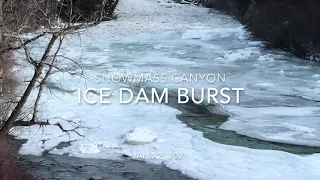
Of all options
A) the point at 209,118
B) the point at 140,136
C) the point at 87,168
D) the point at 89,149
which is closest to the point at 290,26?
the point at 209,118

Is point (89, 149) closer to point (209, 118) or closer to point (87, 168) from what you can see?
point (87, 168)

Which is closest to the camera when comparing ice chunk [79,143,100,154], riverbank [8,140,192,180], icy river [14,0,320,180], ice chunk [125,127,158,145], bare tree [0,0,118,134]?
bare tree [0,0,118,134]

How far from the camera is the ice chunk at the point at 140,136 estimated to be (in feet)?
31.6

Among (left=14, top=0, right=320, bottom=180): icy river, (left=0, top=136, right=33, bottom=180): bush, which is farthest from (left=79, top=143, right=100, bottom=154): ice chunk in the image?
(left=0, top=136, right=33, bottom=180): bush

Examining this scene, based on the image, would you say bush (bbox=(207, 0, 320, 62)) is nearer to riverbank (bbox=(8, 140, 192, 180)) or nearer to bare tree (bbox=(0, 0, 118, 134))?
riverbank (bbox=(8, 140, 192, 180))

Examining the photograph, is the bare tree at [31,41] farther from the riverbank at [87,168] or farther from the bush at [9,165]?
the riverbank at [87,168]

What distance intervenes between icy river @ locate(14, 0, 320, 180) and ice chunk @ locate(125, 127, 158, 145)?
140 millimetres

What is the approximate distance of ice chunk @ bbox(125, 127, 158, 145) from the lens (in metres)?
9.62

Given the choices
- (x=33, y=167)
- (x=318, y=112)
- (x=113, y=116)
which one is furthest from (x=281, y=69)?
(x=33, y=167)

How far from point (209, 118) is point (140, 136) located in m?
2.13

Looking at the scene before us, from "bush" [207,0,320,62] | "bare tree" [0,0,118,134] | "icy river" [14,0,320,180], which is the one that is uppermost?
"bare tree" [0,0,118,134]

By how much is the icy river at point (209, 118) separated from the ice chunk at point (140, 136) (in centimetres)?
14

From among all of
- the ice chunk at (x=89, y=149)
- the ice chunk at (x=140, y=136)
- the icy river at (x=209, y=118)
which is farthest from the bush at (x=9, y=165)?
the ice chunk at (x=140, y=136)

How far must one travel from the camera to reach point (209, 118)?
11.3 metres
